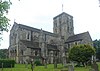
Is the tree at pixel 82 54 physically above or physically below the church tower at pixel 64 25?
below

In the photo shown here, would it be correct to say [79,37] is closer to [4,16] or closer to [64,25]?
[64,25]

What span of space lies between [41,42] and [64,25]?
1786cm

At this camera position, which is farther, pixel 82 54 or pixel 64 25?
pixel 64 25

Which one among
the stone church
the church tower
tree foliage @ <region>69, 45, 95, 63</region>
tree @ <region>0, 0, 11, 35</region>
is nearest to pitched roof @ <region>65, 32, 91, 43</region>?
the stone church

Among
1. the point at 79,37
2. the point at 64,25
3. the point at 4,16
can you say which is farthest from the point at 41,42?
→ the point at 4,16

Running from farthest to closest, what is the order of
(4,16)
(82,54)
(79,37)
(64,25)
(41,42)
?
(64,25) → (79,37) → (41,42) → (82,54) → (4,16)

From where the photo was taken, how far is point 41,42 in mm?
68125

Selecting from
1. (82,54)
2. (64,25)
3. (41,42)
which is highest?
(64,25)

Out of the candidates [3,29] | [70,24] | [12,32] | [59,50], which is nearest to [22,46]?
[12,32]

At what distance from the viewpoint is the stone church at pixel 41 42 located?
2552 inches

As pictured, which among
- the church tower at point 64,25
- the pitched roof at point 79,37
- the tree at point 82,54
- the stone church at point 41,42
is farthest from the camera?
the church tower at point 64,25

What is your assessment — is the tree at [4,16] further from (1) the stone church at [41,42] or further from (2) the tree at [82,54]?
(1) the stone church at [41,42]

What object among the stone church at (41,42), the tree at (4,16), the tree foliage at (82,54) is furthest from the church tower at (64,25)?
the tree at (4,16)

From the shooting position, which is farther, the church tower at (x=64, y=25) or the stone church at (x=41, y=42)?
the church tower at (x=64, y=25)
